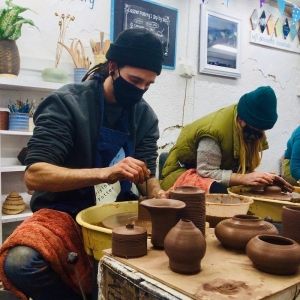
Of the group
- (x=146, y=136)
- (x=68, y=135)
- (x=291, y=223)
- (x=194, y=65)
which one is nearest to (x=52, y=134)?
(x=68, y=135)

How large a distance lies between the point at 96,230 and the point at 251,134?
4.87ft

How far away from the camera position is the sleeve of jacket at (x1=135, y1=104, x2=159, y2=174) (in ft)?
6.50

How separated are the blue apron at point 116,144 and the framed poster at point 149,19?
1.84 metres

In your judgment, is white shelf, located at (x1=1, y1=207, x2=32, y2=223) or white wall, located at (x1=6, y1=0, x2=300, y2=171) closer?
white shelf, located at (x1=1, y1=207, x2=32, y2=223)

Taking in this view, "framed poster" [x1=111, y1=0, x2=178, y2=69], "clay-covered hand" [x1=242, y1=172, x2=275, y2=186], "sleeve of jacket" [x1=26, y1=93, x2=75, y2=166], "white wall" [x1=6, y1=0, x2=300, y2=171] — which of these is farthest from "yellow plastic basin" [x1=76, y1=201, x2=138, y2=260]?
"framed poster" [x1=111, y1=0, x2=178, y2=69]

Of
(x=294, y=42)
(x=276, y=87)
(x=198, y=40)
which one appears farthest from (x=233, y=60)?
(x=294, y=42)

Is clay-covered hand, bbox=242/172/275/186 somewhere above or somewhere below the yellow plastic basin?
above

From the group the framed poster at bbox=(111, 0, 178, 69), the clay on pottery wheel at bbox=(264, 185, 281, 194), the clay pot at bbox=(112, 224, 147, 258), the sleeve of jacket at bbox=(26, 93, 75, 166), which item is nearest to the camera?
the clay pot at bbox=(112, 224, 147, 258)

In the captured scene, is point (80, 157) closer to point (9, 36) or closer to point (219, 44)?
point (9, 36)

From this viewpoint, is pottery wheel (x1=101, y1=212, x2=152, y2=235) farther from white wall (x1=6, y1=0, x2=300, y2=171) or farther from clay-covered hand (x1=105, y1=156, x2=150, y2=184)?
white wall (x1=6, y1=0, x2=300, y2=171)

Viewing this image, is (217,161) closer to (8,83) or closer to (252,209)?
(252,209)

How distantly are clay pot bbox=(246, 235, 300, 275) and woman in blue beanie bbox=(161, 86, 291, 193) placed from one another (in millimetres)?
1232

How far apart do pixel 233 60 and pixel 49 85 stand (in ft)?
7.85

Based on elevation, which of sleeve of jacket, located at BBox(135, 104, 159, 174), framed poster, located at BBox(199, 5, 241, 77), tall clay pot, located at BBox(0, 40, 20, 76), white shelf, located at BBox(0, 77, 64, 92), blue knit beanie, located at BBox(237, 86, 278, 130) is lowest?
sleeve of jacket, located at BBox(135, 104, 159, 174)
